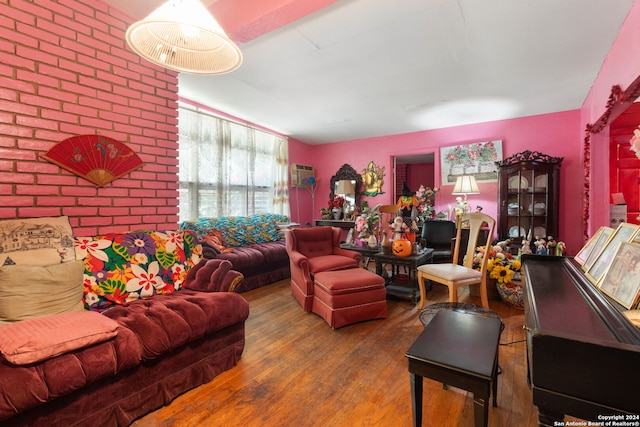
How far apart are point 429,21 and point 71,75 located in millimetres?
2682

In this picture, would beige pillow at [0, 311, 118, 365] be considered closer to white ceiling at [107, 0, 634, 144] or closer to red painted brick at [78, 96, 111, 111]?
Result: red painted brick at [78, 96, 111, 111]

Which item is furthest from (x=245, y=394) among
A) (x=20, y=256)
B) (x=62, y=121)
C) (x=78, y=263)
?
(x=62, y=121)

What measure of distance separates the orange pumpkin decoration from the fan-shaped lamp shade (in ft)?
7.75

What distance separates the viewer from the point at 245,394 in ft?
5.56

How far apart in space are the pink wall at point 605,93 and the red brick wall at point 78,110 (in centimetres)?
362

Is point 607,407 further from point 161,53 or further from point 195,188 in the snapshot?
point 195,188

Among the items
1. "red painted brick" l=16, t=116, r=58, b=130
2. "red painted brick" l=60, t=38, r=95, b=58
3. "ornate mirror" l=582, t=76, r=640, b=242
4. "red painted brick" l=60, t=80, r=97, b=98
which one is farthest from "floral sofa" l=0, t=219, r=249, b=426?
"ornate mirror" l=582, t=76, r=640, b=242

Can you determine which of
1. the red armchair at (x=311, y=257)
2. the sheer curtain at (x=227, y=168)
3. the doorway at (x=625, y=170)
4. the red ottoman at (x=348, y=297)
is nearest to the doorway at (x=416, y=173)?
the sheer curtain at (x=227, y=168)

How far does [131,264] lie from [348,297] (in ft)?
5.68

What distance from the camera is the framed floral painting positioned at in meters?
4.60

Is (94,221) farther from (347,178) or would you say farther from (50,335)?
(347,178)

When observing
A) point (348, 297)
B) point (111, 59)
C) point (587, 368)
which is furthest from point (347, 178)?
point (587, 368)

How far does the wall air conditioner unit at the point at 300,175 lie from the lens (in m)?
5.94

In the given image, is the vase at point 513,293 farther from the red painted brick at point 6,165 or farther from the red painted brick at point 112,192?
the red painted brick at point 6,165
